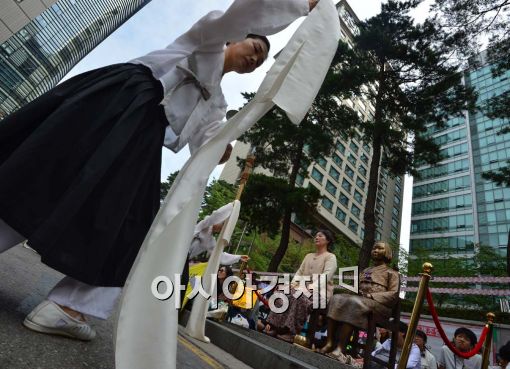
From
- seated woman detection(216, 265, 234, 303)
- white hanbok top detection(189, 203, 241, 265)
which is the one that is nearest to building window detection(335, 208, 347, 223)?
seated woman detection(216, 265, 234, 303)

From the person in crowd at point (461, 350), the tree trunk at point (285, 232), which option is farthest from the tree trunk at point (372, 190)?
the person in crowd at point (461, 350)

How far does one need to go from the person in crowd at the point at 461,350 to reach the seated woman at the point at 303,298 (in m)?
1.93

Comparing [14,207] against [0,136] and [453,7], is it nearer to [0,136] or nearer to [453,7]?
[0,136]

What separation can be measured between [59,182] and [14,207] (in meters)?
0.17

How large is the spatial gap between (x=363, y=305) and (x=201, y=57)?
10.3 ft

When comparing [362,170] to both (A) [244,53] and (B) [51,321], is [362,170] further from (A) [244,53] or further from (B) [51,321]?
(B) [51,321]

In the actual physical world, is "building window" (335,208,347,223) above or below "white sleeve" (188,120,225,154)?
above

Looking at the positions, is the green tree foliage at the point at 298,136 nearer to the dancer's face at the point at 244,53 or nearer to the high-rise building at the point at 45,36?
the dancer's face at the point at 244,53

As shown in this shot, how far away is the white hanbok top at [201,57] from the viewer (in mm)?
1489

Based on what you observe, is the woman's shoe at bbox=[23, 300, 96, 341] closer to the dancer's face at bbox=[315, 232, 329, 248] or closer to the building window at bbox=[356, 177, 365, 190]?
the dancer's face at bbox=[315, 232, 329, 248]

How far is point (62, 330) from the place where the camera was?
1.31 metres

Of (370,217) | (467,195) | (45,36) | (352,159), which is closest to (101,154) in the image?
(370,217)

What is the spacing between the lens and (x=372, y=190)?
11852mm

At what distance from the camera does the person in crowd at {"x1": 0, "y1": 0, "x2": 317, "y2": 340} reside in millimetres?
1231
